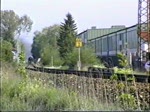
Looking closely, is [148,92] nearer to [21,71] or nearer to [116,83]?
[116,83]

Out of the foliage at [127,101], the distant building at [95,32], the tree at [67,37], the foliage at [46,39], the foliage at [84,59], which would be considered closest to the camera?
the foliage at [127,101]

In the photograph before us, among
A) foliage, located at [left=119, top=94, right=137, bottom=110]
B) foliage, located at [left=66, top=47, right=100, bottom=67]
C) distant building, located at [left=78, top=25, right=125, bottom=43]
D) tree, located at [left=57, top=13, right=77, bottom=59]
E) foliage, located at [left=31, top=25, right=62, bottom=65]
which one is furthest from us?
distant building, located at [left=78, top=25, right=125, bottom=43]

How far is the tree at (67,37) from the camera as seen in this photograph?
288 feet

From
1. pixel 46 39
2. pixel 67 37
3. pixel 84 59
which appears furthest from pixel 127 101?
pixel 46 39

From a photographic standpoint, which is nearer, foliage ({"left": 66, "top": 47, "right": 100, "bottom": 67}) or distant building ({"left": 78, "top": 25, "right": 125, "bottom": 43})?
foliage ({"left": 66, "top": 47, "right": 100, "bottom": 67})

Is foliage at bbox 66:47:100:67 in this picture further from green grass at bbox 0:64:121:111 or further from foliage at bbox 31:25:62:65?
green grass at bbox 0:64:121:111

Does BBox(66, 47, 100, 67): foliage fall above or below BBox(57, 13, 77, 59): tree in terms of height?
below

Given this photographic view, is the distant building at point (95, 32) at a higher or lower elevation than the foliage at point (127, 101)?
higher

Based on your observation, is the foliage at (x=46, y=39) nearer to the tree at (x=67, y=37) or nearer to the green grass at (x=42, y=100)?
the tree at (x=67, y=37)

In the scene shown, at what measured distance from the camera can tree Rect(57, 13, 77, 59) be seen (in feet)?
288

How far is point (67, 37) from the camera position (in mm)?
91688

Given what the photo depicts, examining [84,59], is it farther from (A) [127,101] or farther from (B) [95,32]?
(B) [95,32]

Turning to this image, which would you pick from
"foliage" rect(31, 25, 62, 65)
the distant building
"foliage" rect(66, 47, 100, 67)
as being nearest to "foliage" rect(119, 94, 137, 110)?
"foliage" rect(66, 47, 100, 67)

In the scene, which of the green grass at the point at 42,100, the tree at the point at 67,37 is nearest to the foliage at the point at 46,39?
the tree at the point at 67,37
